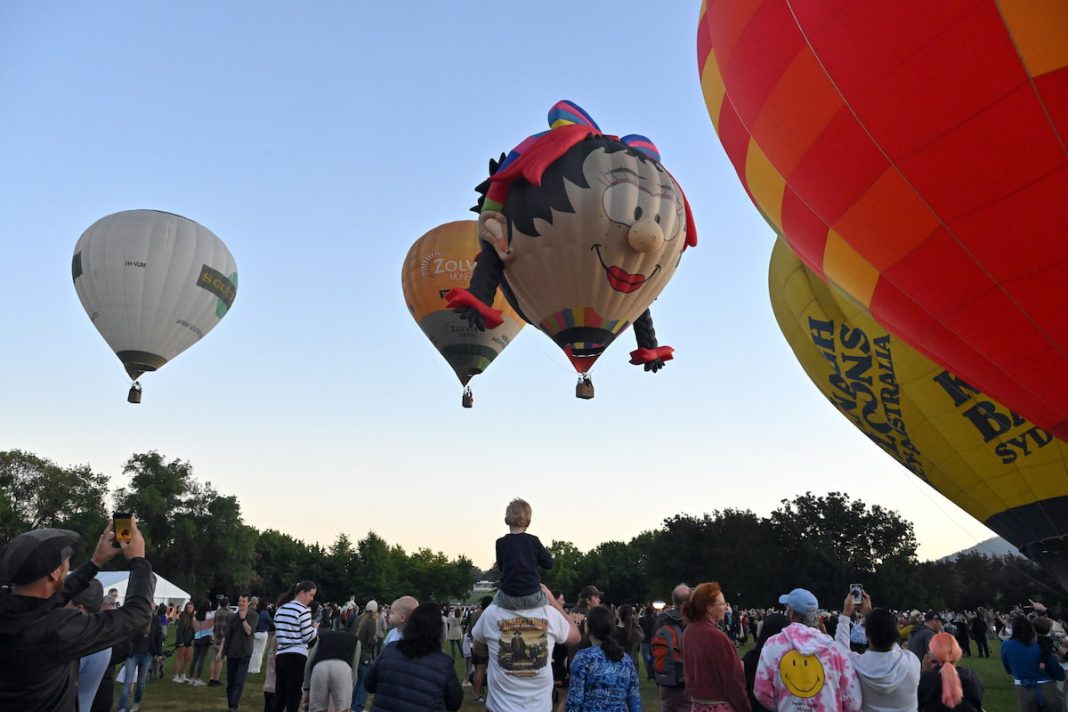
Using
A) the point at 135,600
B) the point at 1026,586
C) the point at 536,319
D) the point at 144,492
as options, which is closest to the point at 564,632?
the point at 135,600

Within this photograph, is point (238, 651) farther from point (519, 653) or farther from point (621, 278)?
point (621, 278)

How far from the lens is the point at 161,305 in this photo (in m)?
18.2

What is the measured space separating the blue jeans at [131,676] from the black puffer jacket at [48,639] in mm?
6301

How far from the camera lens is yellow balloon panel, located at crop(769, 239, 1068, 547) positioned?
880cm

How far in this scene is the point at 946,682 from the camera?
4.37 metres

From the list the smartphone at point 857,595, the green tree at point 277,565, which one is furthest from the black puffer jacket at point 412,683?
the green tree at point 277,565

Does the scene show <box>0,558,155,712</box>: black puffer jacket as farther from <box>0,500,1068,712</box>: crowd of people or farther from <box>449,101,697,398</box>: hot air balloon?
<box>449,101,697,398</box>: hot air balloon

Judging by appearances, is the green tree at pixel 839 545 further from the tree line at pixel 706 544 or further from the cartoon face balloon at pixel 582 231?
the cartoon face balloon at pixel 582 231

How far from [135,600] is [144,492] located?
52450mm

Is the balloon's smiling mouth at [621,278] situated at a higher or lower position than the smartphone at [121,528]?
higher

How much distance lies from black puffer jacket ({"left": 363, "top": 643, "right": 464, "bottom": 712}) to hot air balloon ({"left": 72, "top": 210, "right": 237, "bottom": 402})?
55.8 ft

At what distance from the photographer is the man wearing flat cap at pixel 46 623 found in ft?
6.92

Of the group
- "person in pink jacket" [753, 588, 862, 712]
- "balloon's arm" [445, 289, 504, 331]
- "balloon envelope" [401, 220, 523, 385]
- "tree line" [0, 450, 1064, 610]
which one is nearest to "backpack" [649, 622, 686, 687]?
"person in pink jacket" [753, 588, 862, 712]

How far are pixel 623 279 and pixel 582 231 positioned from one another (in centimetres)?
100
